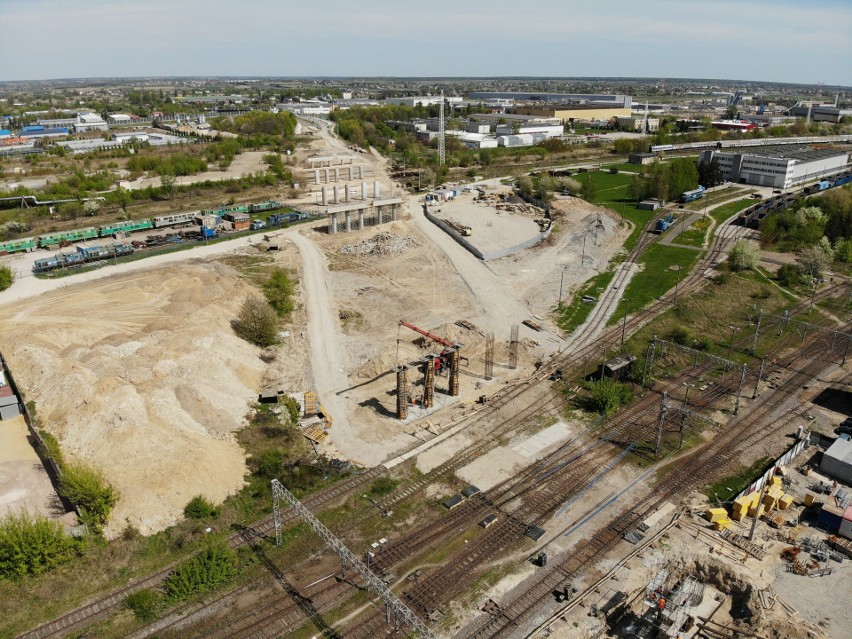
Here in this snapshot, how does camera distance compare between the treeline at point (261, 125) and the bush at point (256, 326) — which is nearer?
the bush at point (256, 326)

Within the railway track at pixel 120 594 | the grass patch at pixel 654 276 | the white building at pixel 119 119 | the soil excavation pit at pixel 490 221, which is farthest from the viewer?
the white building at pixel 119 119

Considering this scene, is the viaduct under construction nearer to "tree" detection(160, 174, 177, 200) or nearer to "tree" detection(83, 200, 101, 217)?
"tree" detection(83, 200, 101, 217)

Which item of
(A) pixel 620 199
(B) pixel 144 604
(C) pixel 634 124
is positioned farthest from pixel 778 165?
(B) pixel 144 604

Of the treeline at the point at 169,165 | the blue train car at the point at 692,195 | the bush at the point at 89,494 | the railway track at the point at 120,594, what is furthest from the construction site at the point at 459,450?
the treeline at the point at 169,165

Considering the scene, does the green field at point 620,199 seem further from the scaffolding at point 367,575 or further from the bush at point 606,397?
the scaffolding at point 367,575

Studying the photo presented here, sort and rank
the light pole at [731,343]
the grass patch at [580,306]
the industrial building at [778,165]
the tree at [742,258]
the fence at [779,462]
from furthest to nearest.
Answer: the industrial building at [778,165], the tree at [742,258], the grass patch at [580,306], the light pole at [731,343], the fence at [779,462]

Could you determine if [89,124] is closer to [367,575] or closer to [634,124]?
[634,124]

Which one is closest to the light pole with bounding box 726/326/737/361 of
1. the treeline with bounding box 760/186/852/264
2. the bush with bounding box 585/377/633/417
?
the bush with bounding box 585/377/633/417
